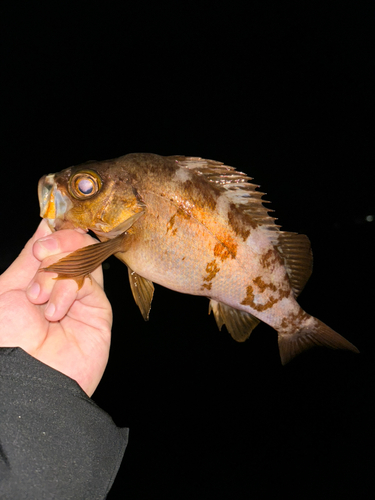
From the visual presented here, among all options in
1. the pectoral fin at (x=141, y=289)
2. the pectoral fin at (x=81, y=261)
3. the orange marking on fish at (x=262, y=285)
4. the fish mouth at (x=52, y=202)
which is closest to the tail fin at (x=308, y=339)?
the orange marking on fish at (x=262, y=285)

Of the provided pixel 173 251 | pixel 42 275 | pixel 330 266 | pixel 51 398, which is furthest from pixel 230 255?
pixel 330 266

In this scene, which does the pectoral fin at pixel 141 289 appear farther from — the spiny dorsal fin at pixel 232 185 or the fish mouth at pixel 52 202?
the spiny dorsal fin at pixel 232 185

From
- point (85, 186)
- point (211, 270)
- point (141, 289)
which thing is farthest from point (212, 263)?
point (85, 186)

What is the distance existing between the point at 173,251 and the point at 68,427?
3.05ft

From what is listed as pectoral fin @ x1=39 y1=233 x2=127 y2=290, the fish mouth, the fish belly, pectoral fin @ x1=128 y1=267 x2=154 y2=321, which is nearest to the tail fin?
the fish belly

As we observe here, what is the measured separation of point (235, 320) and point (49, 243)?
3.85 ft

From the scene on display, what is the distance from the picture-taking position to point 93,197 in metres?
1.71

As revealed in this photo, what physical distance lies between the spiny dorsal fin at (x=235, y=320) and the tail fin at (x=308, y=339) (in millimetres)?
219

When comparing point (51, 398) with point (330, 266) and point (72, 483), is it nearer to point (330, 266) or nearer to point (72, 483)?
point (72, 483)

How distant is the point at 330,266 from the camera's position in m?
8.97

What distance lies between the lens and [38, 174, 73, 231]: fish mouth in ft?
5.67

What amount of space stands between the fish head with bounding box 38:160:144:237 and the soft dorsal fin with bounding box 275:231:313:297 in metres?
0.87

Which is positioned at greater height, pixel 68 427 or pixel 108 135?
pixel 108 135

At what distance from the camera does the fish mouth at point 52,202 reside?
1729 millimetres
